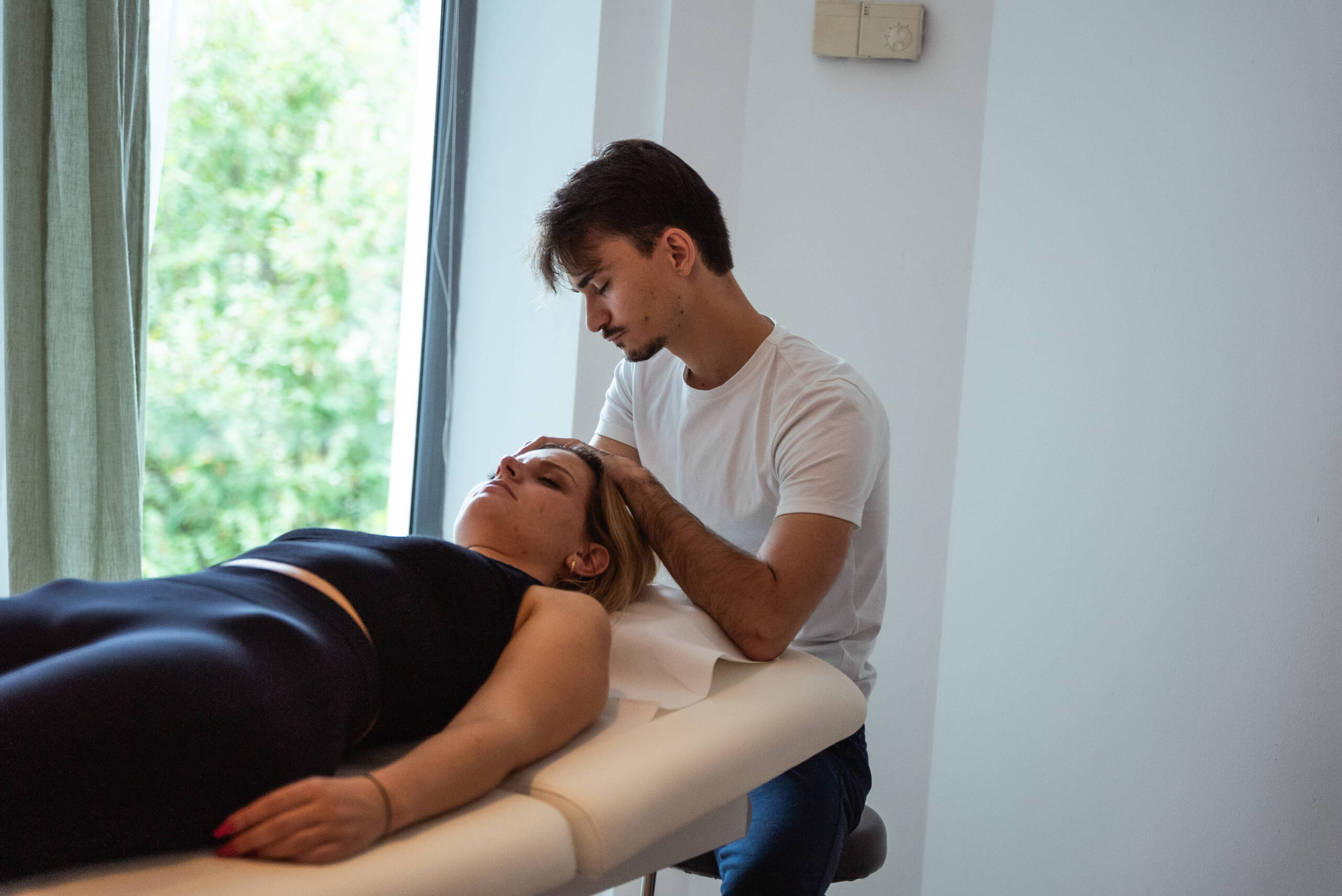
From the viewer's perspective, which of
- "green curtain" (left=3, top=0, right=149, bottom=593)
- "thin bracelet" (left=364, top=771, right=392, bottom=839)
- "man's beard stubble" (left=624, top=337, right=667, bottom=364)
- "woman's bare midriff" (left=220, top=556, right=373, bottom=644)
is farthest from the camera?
"man's beard stubble" (left=624, top=337, right=667, bottom=364)

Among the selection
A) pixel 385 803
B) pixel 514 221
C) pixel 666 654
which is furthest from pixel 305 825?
pixel 514 221

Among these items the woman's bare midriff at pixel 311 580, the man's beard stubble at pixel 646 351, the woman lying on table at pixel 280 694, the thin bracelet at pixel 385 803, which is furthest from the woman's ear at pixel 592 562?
the thin bracelet at pixel 385 803

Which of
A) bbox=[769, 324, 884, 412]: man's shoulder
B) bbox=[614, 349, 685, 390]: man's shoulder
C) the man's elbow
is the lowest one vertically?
the man's elbow

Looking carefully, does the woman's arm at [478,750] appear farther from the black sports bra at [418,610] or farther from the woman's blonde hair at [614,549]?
the woman's blonde hair at [614,549]

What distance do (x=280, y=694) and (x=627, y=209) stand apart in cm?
97

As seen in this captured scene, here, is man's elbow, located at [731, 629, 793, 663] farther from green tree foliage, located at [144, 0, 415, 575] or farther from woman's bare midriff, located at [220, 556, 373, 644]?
green tree foliage, located at [144, 0, 415, 575]

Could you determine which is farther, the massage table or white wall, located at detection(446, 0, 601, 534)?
white wall, located at detection(446, 0, 601, 534)

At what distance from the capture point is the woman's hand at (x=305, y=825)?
29.6 inches

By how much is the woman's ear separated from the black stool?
0.40m

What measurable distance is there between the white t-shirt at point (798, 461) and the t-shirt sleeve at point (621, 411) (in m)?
0.09

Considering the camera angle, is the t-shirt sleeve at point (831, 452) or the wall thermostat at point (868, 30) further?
the wall thermostat at point (868, 30)

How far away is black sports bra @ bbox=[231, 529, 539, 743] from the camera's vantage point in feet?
3.31

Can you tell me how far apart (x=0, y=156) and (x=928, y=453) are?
166cm

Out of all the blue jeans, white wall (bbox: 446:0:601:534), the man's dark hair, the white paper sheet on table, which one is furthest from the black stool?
white wall (bbox: 446:0:601:534)
